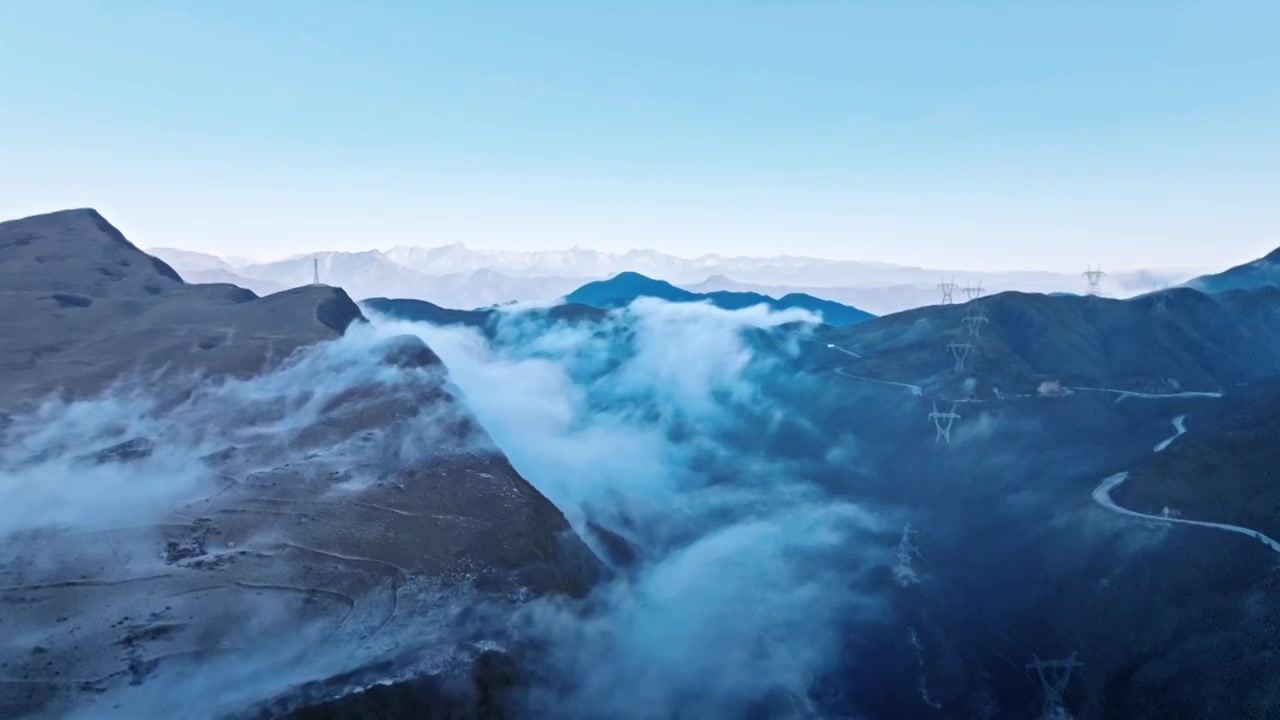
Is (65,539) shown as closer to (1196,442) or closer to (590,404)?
(1196,442)

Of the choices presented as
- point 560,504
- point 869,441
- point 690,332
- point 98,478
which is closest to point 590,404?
point 690,332

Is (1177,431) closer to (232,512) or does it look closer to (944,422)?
(944,422)

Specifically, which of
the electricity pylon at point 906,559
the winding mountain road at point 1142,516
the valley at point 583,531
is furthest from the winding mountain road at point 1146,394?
the electricity pylon at point 906,559

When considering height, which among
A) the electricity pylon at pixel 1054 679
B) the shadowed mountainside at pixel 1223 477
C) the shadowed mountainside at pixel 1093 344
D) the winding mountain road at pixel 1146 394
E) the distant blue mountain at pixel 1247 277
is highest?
the distant blue mountain at pixel 1247 277

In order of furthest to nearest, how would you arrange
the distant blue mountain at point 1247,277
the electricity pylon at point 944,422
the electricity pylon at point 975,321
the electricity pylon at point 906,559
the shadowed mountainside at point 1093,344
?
the distant blue mountain at point 1247,277 < the electricity pylon at point 975,321 < the shadowed mountainside at point 1093,344 < the electricity pylon at point 944,422 < the electricity pylon at point 906,559

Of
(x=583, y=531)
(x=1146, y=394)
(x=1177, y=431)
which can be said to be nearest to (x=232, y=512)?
(x=583, y=531)

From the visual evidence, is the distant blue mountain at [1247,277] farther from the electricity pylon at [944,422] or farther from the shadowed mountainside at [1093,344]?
the electricity pylon at [944,422]
